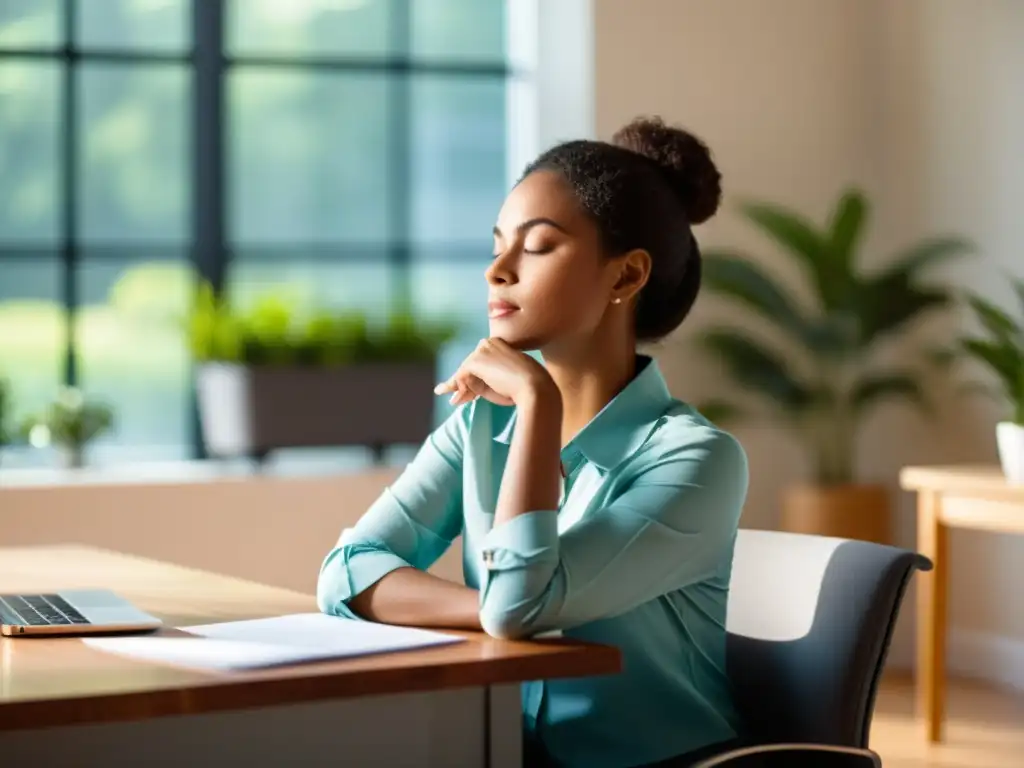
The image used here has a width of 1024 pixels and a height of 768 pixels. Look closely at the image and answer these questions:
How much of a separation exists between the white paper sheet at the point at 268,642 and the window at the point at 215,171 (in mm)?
3744

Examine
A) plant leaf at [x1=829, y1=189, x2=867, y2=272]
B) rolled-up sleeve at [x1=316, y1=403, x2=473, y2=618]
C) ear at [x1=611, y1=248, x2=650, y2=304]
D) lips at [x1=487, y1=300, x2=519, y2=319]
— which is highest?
plant leaf at [x1=829, y1=189, x2=867, y2=272]

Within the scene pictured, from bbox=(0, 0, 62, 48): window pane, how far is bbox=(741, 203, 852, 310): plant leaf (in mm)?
2397

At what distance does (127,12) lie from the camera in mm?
5457

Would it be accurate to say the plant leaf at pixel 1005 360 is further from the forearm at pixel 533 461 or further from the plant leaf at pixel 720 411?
the forearm at pixel 533 461

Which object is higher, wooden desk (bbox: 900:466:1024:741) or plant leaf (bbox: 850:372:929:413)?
plant leaf (bbox: 850:372:929:413)

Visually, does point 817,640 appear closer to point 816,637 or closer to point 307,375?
point 816,637

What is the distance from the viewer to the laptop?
1.79m

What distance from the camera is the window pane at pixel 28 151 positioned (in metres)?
5.36

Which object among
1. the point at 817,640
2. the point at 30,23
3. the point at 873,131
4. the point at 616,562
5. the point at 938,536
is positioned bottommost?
the point at 938,536

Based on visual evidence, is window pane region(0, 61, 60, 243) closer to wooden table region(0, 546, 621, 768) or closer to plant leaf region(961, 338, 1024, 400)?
plant leaf region(961, 338, 1024, 400)

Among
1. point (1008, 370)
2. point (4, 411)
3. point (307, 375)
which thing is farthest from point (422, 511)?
point (4, 411)

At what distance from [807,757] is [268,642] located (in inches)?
26.1

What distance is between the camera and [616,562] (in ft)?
5.72

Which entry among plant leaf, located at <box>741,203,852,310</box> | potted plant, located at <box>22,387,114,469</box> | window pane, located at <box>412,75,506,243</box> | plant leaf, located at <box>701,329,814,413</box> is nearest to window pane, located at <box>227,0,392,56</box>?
window pane, located at <box>412,75,506,243</box>
